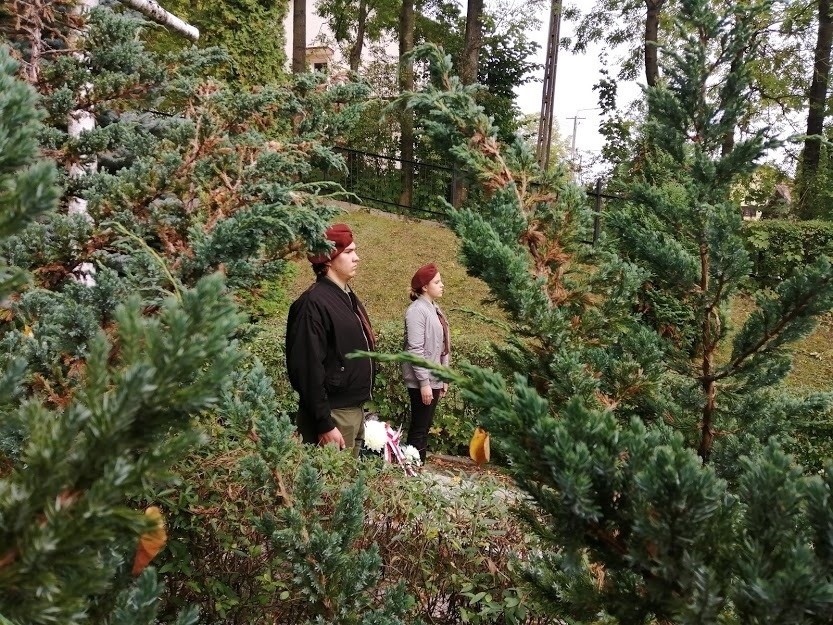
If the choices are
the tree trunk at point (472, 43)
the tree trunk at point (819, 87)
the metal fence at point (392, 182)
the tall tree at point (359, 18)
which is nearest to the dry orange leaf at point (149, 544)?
→ the tree trunk at point (472, 43)

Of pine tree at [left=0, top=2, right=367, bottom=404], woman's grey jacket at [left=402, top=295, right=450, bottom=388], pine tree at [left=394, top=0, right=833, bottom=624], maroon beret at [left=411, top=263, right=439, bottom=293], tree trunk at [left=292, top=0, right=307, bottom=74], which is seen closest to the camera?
pine tree at [left=394, top=0, right=833, bottom=624]

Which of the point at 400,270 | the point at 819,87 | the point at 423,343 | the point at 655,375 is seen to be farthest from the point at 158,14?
the point at 819,87

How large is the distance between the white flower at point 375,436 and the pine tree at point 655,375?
2.27 m

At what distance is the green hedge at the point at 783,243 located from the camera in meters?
11.9

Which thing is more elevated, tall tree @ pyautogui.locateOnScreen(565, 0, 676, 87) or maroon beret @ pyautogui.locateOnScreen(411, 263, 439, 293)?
tall tree @ pyautogui.locateOnScreen(565, 0, 676, 87)

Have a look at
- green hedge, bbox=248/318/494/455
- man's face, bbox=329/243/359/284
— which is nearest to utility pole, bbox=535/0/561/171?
green hedge, bbox=248/318/494/455

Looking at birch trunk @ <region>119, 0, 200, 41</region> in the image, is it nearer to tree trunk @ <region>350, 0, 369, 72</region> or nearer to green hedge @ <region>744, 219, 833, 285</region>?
green hedge @ <region>744, 219, 833, 285</region>

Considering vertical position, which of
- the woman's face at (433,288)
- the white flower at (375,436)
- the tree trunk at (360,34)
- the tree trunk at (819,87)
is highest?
the tree trunk at (360,34)

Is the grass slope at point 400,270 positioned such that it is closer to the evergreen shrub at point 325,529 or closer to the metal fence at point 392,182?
the metal fence at point 392,182

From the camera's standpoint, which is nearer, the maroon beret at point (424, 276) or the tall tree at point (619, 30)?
the maroon beret at point (424, 276)

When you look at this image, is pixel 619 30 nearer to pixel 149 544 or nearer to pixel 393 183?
pixel 393 183

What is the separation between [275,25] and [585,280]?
13430mm

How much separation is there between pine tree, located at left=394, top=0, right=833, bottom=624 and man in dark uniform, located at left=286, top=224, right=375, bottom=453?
1.61m

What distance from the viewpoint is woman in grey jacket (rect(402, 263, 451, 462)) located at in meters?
5.28
